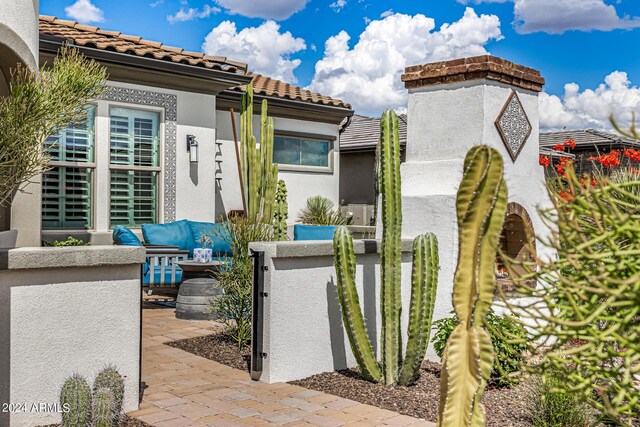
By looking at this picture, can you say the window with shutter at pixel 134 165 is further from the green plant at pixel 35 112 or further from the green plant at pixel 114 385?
the green plant at pixel 114 385

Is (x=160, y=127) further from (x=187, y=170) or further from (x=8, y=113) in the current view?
(x=8, y=113)

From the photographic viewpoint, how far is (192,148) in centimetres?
1232

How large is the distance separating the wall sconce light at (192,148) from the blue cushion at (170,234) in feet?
4.16

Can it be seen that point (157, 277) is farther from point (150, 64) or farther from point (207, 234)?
point (150, 64)

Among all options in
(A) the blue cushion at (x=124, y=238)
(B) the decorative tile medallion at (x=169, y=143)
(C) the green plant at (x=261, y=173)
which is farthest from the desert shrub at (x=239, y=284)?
(B) the decorative tile medallion at (x=169, y=143)

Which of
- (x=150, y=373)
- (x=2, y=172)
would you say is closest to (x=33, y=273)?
(x=2, y=172)

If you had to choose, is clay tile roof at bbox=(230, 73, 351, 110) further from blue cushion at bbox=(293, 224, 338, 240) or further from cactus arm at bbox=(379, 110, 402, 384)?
cactus arm at bbox=(379, 110, 402, 384)

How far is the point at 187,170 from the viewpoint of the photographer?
12422 millimetres

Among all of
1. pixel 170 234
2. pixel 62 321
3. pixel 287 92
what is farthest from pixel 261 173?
pixel 62 321

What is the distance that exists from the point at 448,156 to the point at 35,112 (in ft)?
14.5

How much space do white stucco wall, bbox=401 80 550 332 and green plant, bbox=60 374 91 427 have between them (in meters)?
3.96

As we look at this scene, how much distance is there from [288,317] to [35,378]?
228 centimetres

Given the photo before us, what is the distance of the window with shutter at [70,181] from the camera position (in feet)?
35.5

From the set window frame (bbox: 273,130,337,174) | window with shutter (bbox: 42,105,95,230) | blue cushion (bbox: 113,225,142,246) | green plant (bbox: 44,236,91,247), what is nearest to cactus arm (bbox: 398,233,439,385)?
blue cushion (bbox: 113,225,142,246)
